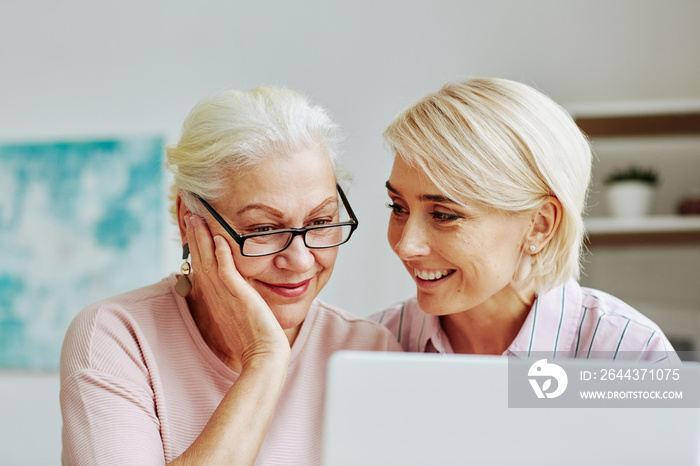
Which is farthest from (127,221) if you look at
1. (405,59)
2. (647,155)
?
(647,155)

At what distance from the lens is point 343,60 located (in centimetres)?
322

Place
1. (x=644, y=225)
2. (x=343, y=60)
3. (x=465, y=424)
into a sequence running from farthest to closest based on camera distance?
(x=343, y=60) → (x=644, y=225) → (x=465, y=424)

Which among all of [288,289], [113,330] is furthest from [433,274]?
[113,330]

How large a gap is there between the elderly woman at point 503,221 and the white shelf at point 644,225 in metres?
1.10

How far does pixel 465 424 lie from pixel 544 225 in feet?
3.01

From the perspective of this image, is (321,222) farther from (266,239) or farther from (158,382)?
(158,382)

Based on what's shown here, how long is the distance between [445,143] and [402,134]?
0.11 meters

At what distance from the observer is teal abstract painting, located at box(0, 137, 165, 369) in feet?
10.5

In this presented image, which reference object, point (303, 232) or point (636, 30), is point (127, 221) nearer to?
point (303, 232)

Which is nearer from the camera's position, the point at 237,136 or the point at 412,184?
the point at 237,136

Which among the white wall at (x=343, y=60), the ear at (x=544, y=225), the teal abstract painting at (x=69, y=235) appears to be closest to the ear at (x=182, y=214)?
the ear at (x=544, y=225)

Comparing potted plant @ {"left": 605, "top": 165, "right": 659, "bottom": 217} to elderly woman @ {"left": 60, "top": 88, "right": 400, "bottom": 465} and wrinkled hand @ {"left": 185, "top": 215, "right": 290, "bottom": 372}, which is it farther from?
wrinkled hand @ {"left": 185, "top": 215, "right": 290, "bottom": 372}

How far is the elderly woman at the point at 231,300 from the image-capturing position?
122 centimetres

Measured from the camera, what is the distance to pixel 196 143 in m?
1.39
